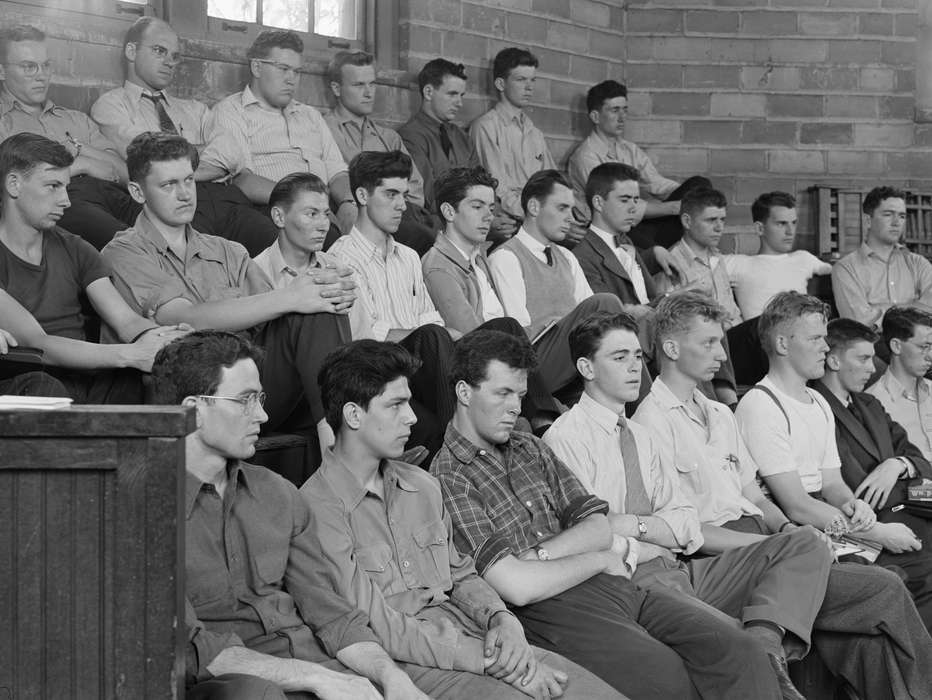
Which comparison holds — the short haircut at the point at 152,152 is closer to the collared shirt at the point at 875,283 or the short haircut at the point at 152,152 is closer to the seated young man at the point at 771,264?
the seated young man at the point at 771,264

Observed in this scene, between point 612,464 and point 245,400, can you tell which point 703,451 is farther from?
point 245,400

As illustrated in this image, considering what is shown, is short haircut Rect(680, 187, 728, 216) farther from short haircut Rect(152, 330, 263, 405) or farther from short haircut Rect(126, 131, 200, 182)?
short haircut Rect(152, 330, 263, 405)

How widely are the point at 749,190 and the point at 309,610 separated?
5533mm

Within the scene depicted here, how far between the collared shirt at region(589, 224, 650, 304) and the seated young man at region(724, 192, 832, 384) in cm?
78

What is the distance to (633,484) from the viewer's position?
357 centimetres

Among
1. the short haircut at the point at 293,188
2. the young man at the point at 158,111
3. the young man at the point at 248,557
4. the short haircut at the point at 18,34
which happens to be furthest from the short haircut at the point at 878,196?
the young man at the point at 248,557

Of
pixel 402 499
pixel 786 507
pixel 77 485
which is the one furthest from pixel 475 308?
pixel 77 485

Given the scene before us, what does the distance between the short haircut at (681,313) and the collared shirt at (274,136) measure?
1802mm

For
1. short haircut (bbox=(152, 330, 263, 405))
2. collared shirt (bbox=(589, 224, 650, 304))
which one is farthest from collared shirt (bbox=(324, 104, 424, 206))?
short haircut (bbox=(152, 330, 263, 405))

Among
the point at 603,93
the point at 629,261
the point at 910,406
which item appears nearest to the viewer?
the point at 910,406

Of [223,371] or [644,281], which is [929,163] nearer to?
[644,281]

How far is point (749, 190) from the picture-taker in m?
7.61

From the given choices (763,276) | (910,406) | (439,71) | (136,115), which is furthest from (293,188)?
(763,276)

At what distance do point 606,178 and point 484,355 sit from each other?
2710 mm
